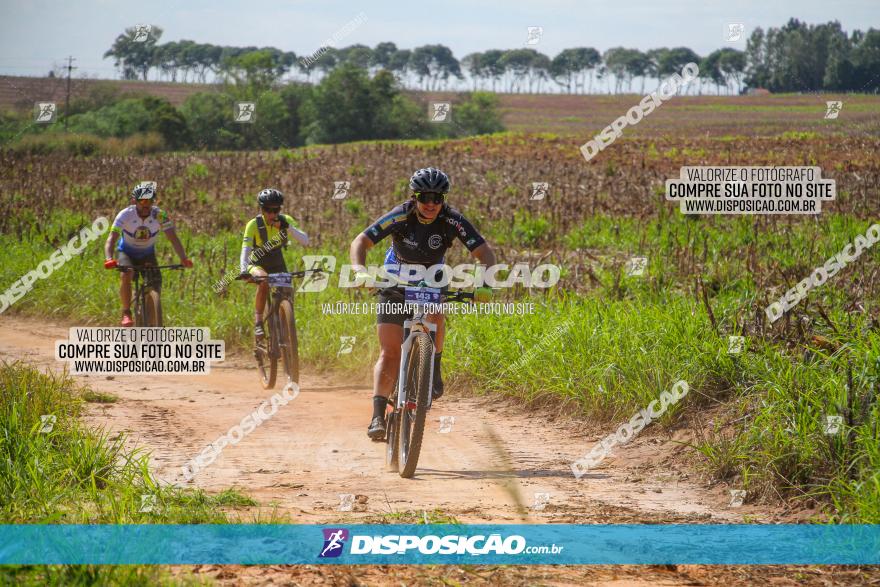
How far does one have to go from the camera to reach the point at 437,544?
5.33m

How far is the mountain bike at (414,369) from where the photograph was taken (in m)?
7.21

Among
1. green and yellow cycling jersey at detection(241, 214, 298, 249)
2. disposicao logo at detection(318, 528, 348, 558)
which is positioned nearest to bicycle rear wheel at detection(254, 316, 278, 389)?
green and yellow cycling jersey at detection(241, 214, 298, 249)

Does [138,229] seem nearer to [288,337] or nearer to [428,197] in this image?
[288,337]

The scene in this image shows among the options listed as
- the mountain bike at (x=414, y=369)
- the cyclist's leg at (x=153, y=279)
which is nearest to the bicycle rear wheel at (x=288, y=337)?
the cyclist's leg at (x=153, y=279)

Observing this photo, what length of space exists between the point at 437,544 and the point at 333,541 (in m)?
0.60

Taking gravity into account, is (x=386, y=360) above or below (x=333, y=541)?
above

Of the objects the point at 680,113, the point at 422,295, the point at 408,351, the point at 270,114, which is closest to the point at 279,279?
the point at 408,351

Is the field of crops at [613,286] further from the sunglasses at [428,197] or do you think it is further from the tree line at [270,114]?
the tree line at [270,114]

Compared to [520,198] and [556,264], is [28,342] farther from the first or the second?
[520,198]

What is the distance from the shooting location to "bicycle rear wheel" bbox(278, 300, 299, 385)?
11.4 metres

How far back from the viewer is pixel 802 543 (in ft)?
19.0

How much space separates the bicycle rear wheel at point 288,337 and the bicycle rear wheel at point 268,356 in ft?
0.59

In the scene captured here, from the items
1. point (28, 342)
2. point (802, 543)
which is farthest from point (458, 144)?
point (802, 543)

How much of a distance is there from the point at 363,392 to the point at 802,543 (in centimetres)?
676
